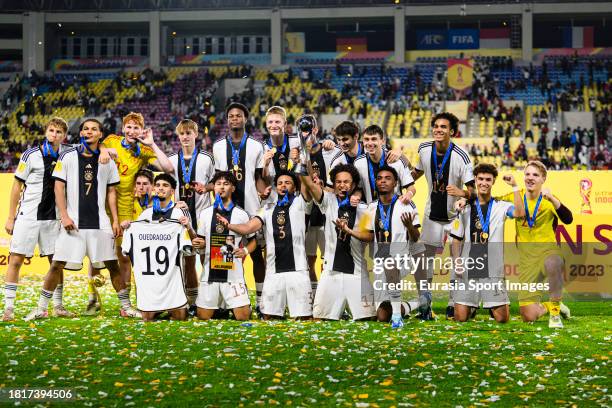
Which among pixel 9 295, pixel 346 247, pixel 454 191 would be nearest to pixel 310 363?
pixel 346 247

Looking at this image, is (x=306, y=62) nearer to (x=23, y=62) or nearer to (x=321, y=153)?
(x=23, y=62)

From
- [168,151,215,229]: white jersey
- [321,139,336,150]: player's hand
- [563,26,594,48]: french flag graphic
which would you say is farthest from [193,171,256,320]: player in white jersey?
[563,26,594,48]: french flag graphic

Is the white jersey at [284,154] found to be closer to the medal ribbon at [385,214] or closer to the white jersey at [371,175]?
the white jersey at [371,175]

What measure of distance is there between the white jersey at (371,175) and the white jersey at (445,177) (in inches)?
12.0

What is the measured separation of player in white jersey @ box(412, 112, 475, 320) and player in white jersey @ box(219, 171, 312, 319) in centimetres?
130

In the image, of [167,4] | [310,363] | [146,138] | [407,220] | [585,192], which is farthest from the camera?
[167,4]

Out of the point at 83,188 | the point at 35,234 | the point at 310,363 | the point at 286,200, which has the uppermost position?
the point at 83,188

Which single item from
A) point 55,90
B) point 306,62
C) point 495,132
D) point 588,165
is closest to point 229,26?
point 306,62

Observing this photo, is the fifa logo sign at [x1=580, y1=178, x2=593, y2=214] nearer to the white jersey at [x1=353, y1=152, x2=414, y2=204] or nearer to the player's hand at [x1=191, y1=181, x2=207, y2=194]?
the white jersey at [x1=353, y1=152, x2=414, y2=204]

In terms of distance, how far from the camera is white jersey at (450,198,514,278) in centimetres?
1065

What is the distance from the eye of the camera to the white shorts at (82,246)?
1066 cm

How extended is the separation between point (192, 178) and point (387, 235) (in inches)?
97.1

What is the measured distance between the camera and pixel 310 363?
8117 millimetres

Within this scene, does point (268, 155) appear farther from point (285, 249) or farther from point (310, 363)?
point (310, 363)
